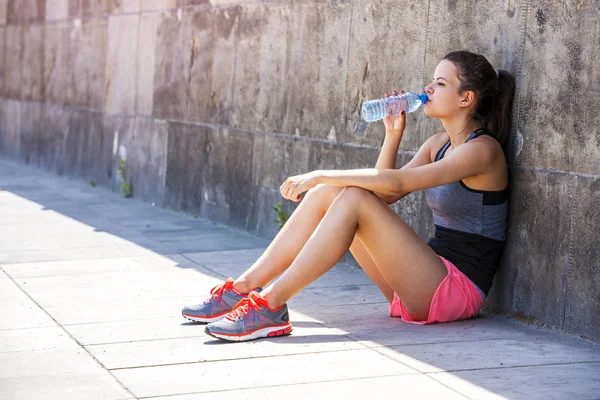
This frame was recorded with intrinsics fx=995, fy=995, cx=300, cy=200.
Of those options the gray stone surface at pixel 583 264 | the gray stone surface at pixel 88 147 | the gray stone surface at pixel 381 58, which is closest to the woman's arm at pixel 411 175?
the gray stone surface at pixel 583 264

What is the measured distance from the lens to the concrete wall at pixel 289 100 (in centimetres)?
478

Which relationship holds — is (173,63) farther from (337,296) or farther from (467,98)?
(467,98)

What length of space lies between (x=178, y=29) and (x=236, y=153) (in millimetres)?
1736

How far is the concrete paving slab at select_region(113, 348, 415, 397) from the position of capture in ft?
12.6

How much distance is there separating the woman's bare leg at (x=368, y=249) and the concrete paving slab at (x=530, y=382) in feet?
2.50

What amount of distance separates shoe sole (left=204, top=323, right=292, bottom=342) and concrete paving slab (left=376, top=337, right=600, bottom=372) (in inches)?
19.2

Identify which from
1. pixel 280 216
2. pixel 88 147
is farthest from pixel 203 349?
pixel 88 147

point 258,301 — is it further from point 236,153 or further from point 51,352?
point 236,153

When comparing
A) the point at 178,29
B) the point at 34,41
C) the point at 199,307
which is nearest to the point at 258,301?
the point at 199,307

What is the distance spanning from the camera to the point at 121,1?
10719mm

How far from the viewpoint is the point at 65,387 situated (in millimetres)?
3824

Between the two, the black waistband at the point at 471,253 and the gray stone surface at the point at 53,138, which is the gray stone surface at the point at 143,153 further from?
the black waistband at the point at 471,253

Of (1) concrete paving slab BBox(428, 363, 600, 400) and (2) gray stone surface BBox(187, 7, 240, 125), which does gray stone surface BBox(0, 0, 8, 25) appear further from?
(1) concrete paving slab BBox(428, 363, 600, 400)

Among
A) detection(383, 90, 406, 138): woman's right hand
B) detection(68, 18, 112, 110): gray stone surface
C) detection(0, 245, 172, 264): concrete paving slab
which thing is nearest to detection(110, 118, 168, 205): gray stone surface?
detection(68, 18, 112, 110): gray stone surface
